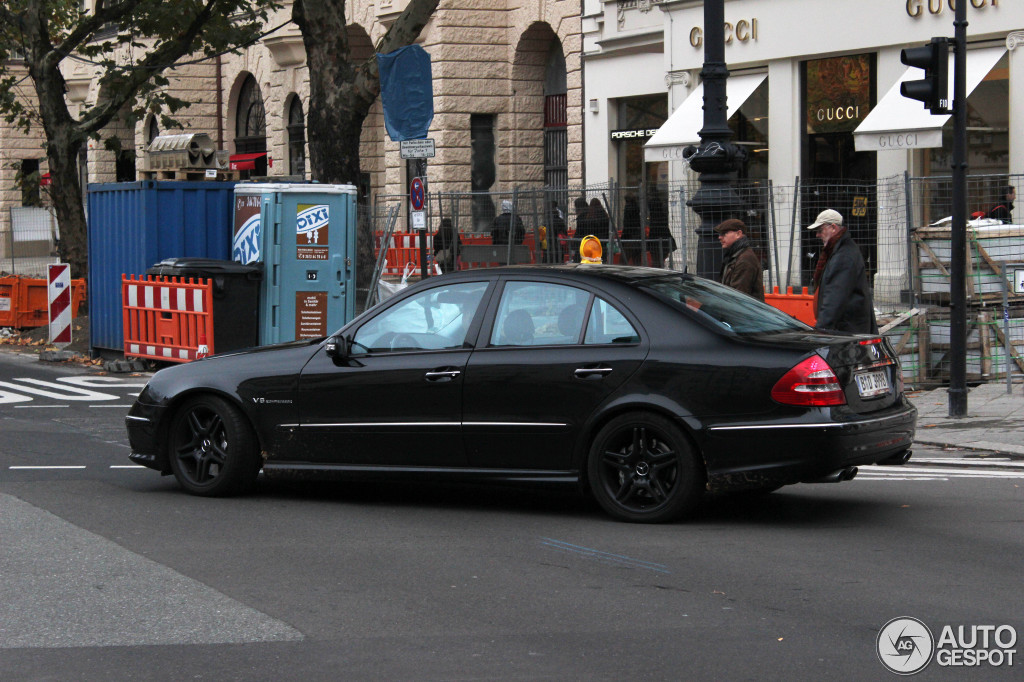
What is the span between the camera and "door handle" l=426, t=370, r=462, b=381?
794 centimetres

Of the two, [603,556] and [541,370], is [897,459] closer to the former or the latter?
[603,556]

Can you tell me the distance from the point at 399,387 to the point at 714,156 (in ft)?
17.8

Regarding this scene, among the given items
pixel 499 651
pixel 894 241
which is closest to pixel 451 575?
pixel 499 651

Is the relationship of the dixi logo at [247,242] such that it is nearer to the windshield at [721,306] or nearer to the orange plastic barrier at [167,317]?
the orange plastic barrier at [167,317]

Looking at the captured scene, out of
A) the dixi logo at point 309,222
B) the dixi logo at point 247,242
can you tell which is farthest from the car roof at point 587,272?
the dixi logo at point 247,242

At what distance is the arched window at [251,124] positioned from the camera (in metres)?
38.2

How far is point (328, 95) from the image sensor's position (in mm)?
19109

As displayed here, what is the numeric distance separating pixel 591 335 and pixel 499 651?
8.96ft

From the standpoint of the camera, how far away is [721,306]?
787 centimetres

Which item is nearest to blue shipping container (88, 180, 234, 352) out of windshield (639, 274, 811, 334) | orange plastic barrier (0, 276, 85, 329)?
orange plastic barrier (0, 276, 85, 329)

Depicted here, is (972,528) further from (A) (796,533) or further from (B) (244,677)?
(B) (244,677)

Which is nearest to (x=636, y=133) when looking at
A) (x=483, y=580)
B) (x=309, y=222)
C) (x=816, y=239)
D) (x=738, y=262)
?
(x=816, y=239)

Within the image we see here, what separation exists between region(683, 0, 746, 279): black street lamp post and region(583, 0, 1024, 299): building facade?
2277mm

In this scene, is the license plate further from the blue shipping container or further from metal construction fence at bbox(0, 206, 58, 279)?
metal construction fence at bbox(0, 206, 58, 279)
